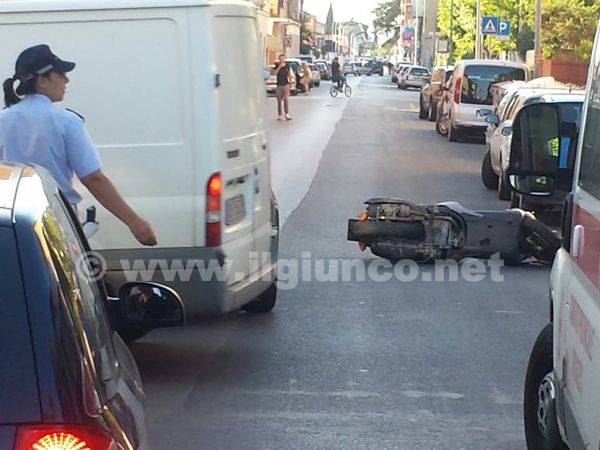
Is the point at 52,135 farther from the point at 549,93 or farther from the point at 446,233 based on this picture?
the point at 549,93

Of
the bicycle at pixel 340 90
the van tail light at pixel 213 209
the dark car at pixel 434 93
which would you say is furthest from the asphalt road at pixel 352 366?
the bicycle at pixel 340 90

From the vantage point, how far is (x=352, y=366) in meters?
7.76

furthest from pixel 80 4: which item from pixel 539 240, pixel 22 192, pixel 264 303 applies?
pixel 539 240

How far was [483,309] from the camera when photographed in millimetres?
9641

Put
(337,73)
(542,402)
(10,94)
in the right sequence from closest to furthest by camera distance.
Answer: (542,402), (10,94), (337,73)

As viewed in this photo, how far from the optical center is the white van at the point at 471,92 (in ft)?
90.6

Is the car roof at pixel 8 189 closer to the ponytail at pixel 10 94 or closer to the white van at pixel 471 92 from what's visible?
the ponytail at pixel 10 94

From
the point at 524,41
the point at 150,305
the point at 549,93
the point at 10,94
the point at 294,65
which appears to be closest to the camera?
the point at 150,305

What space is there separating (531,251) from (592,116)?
6742 millimetres

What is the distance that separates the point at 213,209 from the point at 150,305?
2.87 metres

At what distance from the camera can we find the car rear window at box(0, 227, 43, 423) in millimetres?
2615

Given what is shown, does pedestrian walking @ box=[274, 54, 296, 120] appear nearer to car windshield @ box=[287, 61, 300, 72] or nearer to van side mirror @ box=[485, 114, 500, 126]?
van side mirror @ box=[485, 114, 500, 126]

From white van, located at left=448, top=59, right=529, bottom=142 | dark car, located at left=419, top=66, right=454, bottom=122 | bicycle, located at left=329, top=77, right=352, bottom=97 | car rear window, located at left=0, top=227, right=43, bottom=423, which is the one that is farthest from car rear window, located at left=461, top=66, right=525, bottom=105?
bicycle, located at left=329, top=77, right=352, bottom=97

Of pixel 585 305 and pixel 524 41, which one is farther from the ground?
pixel 585 305
